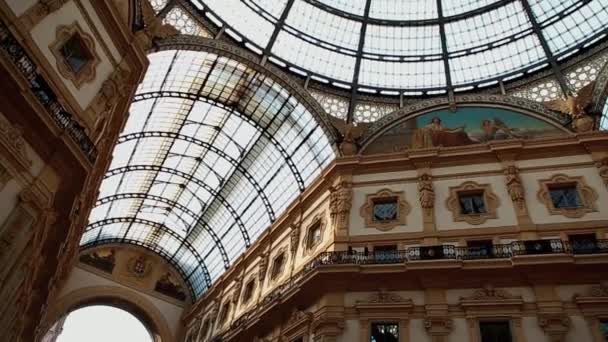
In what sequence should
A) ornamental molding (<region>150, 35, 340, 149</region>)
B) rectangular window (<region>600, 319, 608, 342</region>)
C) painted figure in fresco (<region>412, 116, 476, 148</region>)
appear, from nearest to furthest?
rectangular window (<region>600, 319, 608, 342</region>)
painted figure in fresco (<region>412, 116, 476, 148</region>)
ornamental molding (<region>150, 35, 340, 149</region>)

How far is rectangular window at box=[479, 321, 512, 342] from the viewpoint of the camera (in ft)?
55.1

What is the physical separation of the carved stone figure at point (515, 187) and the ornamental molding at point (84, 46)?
17.1 meters

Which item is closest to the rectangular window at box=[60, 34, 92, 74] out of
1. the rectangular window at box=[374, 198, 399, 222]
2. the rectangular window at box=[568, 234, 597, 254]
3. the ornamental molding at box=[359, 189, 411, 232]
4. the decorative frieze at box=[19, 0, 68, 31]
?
the decorative frieze at box=[19, 0, 68, 31]

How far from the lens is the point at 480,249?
18703 millimetres

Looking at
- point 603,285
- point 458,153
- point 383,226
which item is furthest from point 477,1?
point 603,285

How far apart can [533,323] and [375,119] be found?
14418 millimetres

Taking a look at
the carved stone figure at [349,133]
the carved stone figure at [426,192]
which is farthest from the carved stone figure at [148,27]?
the carved stone figure at [426,192]

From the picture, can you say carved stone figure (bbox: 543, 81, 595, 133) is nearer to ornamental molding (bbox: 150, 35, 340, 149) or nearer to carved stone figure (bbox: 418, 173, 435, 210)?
Result: carved stone figure (bbox: 418, 173, 435, 210)

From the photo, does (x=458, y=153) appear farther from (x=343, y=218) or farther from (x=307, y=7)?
(x=307, y=7)

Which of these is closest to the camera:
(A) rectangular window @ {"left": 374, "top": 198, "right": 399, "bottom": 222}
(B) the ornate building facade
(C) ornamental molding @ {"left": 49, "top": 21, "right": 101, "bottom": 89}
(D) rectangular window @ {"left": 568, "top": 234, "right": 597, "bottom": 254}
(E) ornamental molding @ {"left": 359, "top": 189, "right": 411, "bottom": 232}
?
(C) ornamental molding @ {"left": 49, "top": 21, "right": 101, "bottom": 89}

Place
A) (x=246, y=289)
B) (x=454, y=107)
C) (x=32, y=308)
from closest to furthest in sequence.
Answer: (x=32, y=308) < (x=454, y=107) < (x=246, y=289)

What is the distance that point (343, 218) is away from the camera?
21797mm

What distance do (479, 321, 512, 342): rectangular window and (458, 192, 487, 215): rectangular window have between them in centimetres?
494

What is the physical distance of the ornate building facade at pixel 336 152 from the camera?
15.4 meters
